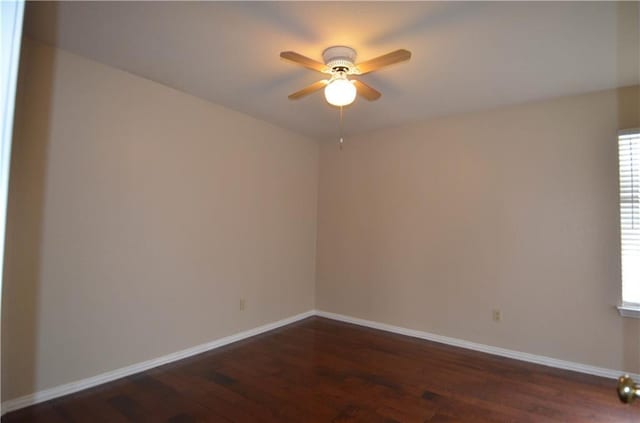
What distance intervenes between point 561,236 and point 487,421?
5.93 feet

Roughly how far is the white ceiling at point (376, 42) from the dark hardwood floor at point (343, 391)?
8.02 ft

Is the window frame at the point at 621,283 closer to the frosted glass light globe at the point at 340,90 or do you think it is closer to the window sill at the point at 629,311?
the window sill at the point at 629,311

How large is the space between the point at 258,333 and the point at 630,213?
368 cm

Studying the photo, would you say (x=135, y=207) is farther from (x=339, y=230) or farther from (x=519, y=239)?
(x=519, y=239)

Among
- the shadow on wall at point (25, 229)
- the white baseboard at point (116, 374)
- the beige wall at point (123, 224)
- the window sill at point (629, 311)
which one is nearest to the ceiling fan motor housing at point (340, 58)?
the beige wall at point (123, 224)

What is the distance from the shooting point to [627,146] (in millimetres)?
2768

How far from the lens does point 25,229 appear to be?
7.18 ft

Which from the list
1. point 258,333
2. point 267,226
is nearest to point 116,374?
point 258,333

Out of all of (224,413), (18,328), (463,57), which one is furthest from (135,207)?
(463,57)

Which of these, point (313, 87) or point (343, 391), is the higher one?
point (313, 87)

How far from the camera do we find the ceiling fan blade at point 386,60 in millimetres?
1922

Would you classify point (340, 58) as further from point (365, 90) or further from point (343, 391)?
point (343, 391)

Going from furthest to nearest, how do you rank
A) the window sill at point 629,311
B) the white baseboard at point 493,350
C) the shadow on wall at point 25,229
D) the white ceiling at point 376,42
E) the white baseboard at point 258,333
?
the white baseboard at point 493,350 < the window sill at point 629,311 < the white baseboard at point 258,333 < the shadow on wall at point 25,229 < the white ceiling at point 376,42

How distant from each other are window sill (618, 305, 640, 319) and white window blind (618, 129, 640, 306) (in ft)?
0.12
